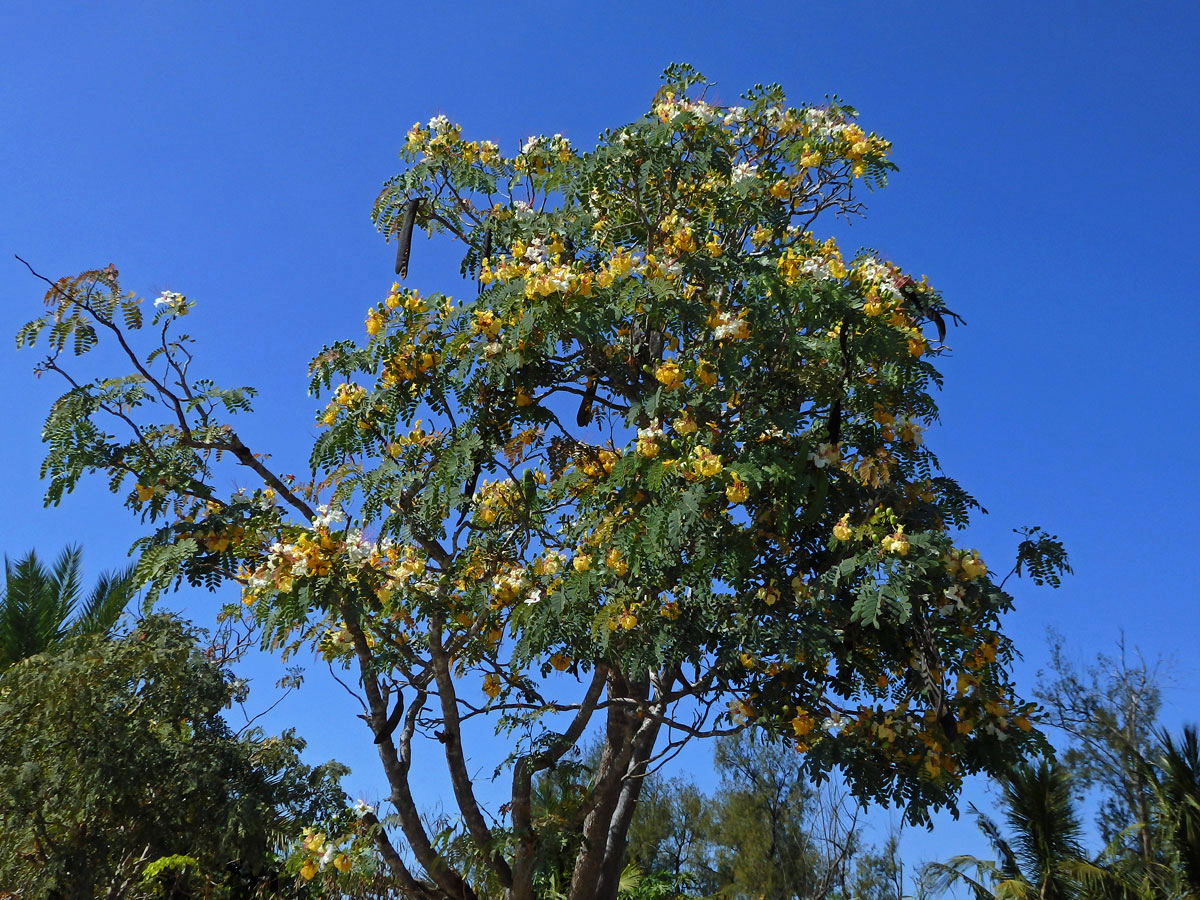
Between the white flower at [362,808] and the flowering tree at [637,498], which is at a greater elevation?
the flowering tree at [637,498]

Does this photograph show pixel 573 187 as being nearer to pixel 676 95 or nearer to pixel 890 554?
pixel 676 95

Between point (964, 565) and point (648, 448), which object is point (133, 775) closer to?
point (648, 448)

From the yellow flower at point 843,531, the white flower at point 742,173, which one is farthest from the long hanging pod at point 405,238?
the yellow flower at point 843,531

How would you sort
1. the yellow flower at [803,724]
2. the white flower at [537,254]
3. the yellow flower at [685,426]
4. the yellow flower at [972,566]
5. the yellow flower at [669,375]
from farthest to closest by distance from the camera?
the white flower at [537,254] → the yellow flower at [669,375] → the yellow flower at [685,426] → the yellow flower at [803,724] → the yellow flower at [972,566]

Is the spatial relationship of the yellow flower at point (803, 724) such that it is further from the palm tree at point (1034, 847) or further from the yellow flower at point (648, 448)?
the palm tree at point (1034, 847)

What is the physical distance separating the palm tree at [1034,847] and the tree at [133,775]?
7.58 meters

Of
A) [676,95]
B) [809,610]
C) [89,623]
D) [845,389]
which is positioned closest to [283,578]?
[809,610]

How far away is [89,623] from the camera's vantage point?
38.3ft

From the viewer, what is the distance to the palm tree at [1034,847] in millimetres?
11516

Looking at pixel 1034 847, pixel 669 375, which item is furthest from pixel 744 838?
pixel 669 375

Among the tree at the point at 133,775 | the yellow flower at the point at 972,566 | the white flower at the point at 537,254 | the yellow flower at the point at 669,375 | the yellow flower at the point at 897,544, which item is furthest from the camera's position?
the tree at the point at 133,775

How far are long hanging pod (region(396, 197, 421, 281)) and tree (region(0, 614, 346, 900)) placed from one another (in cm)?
344

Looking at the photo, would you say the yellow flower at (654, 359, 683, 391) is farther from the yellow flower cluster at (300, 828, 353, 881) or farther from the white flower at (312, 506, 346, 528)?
the yellow flower cluster at (300, 828, 353, 881)

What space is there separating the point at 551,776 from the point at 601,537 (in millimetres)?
2100
